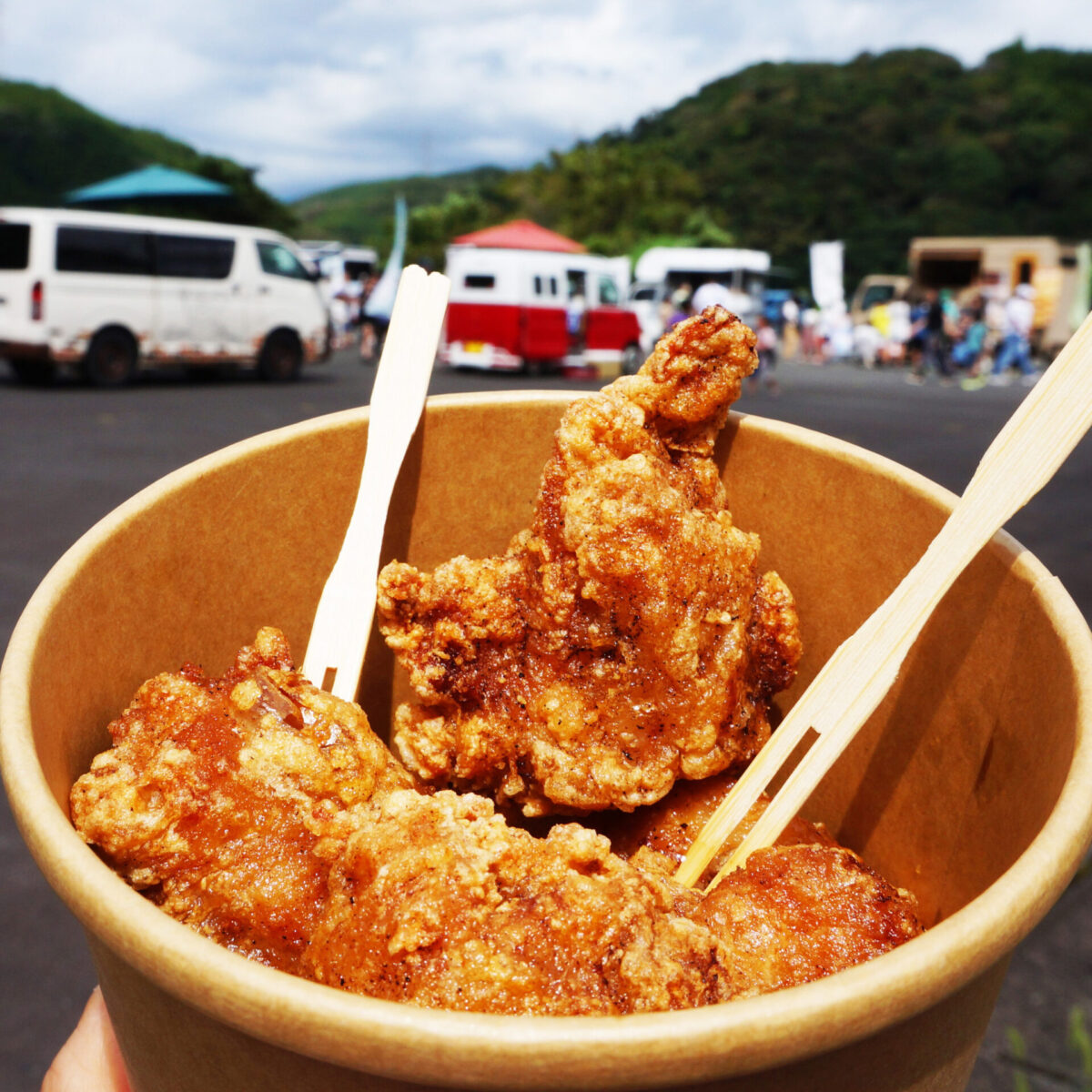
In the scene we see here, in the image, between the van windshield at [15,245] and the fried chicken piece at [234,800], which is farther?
the van windshield at [15,245]

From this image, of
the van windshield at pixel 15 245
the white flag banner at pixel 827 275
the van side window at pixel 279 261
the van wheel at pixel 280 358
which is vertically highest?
the white flag banner at pixel 827 275

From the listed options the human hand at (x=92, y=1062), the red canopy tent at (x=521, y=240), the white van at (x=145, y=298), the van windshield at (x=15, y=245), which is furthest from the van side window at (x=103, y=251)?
the human hand at (x=92, y=1062)

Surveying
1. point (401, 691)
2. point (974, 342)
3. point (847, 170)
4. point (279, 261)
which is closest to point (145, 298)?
point (279, 261)

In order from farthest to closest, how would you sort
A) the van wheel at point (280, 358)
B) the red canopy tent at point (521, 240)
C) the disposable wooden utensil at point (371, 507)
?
1. the red canopy tent at point (521, 240)
2. the van wheel at point (280, 358)
3. the disposable wooden utensil at point (371, 507)

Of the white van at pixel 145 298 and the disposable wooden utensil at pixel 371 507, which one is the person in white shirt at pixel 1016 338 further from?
the disposable wooden utensil at pixel 371 507

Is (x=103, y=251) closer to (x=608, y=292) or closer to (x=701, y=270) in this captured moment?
(x=608, y=292)

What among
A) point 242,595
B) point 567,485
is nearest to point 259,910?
point 242,595

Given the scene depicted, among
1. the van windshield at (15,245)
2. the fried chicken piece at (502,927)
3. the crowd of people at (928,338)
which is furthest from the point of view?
the crowd of people at (928,338)

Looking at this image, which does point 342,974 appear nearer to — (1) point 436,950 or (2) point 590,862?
(1) point 436,950
